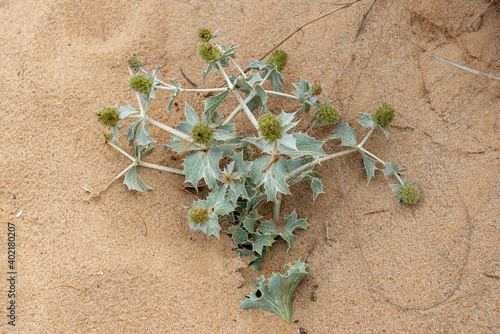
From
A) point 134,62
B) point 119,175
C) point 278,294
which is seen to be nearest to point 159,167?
point 119,175

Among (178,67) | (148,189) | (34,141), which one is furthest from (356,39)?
(34,141)

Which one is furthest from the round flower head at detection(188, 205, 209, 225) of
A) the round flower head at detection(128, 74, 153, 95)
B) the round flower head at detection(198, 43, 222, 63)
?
the round flower head at detection(198, 43, 222, 63)

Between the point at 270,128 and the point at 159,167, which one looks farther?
the point at 159,167

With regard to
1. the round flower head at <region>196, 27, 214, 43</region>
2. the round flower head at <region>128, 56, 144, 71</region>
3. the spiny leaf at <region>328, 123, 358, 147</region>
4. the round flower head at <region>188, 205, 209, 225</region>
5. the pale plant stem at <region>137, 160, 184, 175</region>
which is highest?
the round flower head at <region>196, 27, 214, 43</region>

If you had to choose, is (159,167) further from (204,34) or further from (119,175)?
(204,34)

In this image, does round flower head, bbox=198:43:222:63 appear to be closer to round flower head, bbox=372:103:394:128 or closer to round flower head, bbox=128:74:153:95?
round flower head, bbox=128:74:153:95

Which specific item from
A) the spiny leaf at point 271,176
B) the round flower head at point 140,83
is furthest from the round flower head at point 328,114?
the round flower head at point 140,83
